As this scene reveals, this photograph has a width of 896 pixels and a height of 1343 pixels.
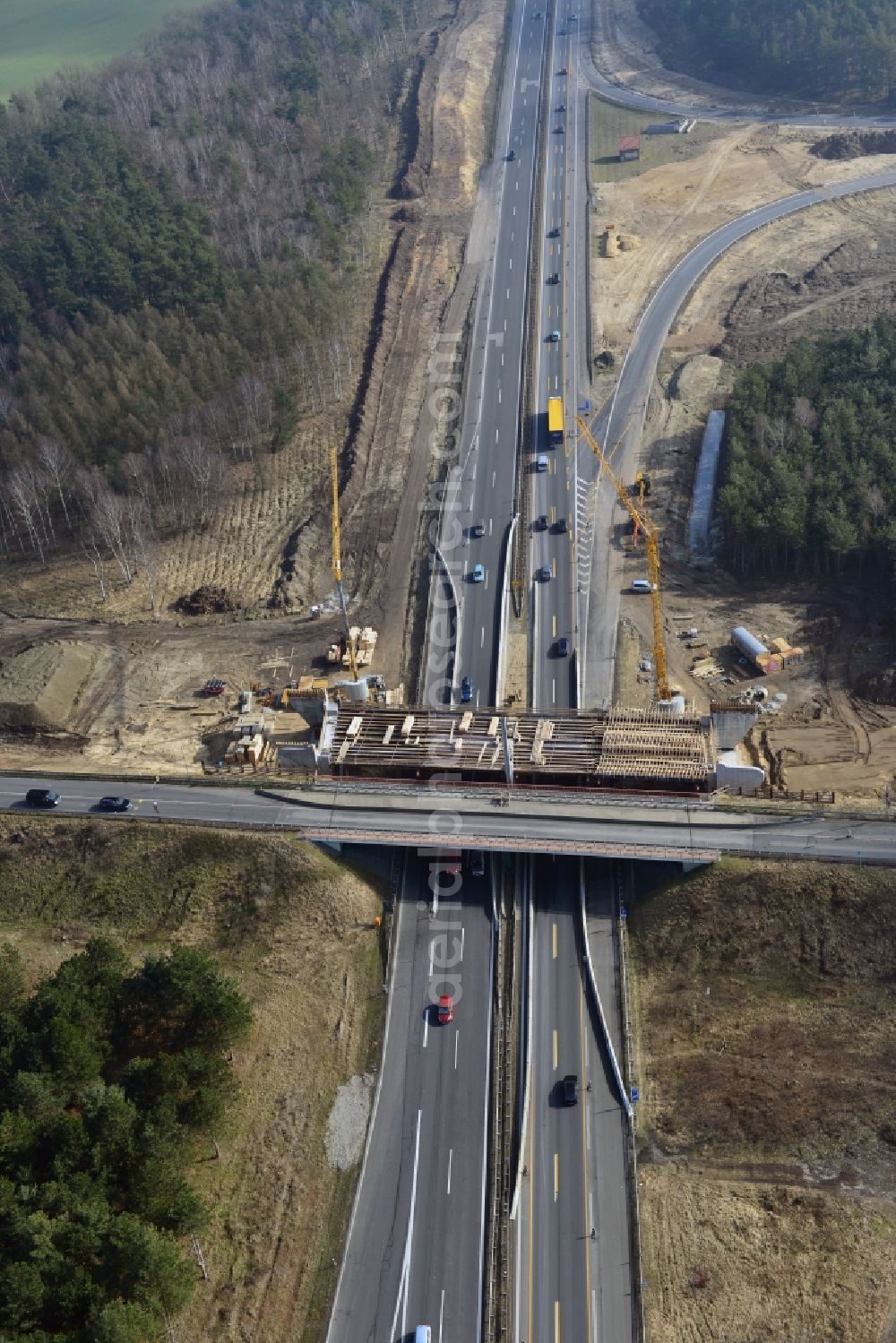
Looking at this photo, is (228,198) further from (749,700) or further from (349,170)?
(749,700)

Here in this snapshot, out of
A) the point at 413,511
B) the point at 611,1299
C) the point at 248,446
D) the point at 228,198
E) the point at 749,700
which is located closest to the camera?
the point at 611,1299

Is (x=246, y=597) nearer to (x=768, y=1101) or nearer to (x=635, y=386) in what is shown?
(x=635, y=386)

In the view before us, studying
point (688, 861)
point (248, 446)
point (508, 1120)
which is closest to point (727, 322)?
point (248, 446)

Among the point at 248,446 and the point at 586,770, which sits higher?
the point at 248,446

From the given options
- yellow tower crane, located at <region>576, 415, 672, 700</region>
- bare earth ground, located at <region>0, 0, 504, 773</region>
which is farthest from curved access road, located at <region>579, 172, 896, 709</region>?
bare earth ground, located at <region>0, 0, 504, 773</region>

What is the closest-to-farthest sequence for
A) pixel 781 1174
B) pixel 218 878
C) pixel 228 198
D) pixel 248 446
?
pixel 781 1174, pixel 218 878, pixel 248 446, pixel 228 198

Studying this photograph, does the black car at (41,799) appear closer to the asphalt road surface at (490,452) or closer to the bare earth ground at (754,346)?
the asphalt road surface at (490,452)

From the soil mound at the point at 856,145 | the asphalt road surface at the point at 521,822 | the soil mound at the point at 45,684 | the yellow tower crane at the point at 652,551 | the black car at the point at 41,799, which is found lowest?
the asphalt road surface at the point at 521,822

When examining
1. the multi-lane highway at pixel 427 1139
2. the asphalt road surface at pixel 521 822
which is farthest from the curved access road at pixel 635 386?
the multi-lane highway at pixel 427 1139
